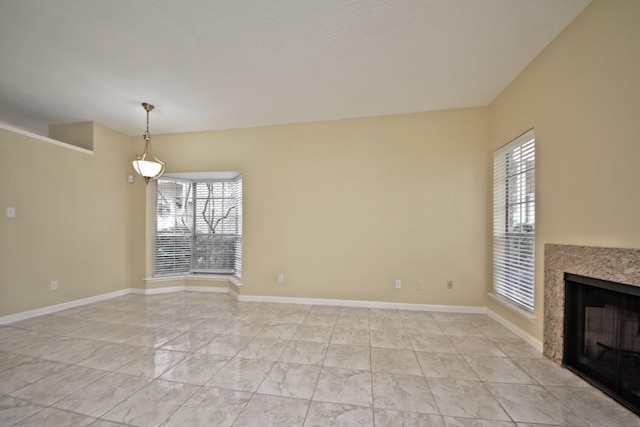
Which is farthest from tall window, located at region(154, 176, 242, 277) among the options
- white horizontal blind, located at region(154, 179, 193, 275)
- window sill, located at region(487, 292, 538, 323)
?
window sill, located at region(487, 292, 538, 323)

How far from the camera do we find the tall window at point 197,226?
4.67 metres

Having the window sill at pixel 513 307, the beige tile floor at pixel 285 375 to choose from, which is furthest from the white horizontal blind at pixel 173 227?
the window sill at pixel 513 307

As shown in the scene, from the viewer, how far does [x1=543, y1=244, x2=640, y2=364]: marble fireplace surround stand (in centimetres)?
168

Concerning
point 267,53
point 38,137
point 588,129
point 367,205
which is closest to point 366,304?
point 367,205

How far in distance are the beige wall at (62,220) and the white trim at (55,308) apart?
0.06 meters

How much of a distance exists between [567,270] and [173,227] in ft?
18.6

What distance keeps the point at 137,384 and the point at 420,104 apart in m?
4.37

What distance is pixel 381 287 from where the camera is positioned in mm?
3754

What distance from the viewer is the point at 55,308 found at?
360 cm

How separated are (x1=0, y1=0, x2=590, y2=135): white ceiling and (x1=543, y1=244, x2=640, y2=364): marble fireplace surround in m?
1.96

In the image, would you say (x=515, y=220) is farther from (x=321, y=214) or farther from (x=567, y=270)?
(x=321, y=214)

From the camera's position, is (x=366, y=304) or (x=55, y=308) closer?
(x=55, y=308)

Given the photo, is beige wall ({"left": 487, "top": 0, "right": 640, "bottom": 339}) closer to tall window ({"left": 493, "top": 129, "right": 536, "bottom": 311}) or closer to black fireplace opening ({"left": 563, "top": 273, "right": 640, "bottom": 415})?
tall window ({"left": 493, "top": 129, "right": 536, "bottom": 311})

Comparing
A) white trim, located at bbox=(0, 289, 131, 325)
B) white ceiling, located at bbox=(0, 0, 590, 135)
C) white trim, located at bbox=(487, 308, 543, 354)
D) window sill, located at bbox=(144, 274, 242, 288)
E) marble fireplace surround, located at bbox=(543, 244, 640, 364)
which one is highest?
white ceiling, located at bbox=(0, 0, 590, 135)
